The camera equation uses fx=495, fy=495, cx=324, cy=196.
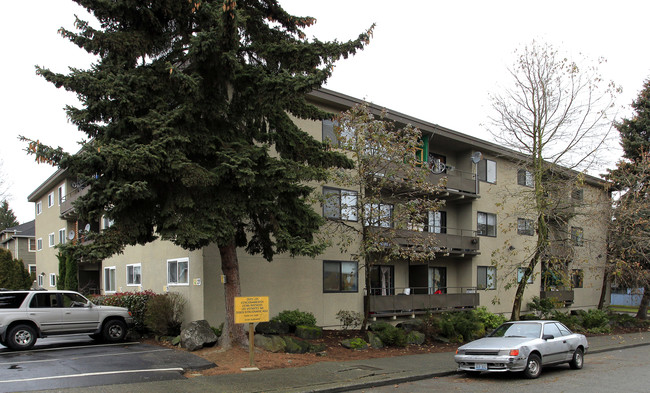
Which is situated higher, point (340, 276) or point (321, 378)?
point (340, 276)

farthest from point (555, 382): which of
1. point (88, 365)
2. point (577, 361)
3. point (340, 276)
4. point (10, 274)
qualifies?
point (10, 274)

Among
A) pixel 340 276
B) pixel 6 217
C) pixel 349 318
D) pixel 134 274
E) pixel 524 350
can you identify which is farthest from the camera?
pixel 6 217

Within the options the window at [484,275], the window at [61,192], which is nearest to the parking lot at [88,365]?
the window at [484,275]

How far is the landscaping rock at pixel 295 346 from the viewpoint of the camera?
558 inches

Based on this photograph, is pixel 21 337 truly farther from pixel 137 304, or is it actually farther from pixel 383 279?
pixel 383 279

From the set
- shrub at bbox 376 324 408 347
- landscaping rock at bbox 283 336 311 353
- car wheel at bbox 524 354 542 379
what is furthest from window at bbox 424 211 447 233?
car wheel at bbox 524 354 542 379

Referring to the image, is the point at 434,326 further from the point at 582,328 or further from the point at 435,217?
the point at 582,328

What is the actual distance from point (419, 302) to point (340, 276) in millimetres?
4415

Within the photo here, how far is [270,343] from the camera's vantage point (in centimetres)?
1402

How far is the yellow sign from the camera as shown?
11984 millimetres

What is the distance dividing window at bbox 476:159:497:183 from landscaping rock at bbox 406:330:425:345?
42.1 ft

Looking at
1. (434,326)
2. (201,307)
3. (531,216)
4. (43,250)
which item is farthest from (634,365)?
(43,250)

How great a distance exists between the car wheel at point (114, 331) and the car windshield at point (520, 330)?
11.5 metres

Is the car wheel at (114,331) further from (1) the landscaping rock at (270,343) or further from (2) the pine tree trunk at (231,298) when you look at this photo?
(1) the landscaping rock at (270,343)
